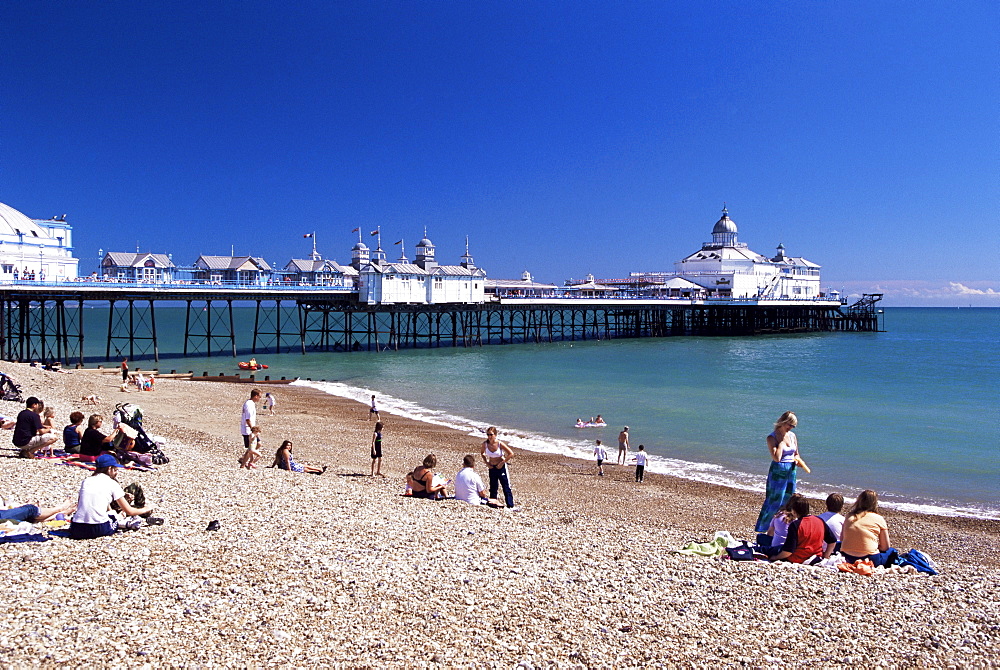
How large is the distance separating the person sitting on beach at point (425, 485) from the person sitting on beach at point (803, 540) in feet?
14.8

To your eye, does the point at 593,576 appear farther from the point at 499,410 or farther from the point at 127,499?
the point at 499,410

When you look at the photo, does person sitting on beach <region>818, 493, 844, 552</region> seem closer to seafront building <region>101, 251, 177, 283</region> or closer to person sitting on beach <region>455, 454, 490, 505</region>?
person sitting on beach <region>455, 454, 490, 505</region>

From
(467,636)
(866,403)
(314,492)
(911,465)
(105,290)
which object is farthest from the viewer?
(105,290)

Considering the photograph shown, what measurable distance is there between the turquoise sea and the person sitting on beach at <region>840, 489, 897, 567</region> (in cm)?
744

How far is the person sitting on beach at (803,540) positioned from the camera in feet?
24.4

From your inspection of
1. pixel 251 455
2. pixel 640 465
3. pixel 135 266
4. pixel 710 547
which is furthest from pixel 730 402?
pixel 135 266

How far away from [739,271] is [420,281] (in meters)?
40.8

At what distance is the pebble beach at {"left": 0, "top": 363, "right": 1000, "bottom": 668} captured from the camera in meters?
5.14

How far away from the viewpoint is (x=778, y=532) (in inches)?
304

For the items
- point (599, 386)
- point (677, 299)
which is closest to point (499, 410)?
point (599, 386)

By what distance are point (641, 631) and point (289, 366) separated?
37579mm

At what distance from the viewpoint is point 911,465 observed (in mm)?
17406

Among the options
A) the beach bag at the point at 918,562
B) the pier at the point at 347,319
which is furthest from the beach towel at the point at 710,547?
the pier at the point at 347,319

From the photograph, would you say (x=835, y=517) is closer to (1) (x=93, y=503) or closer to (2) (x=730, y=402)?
(1) (x=93, y=503)
